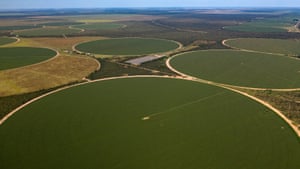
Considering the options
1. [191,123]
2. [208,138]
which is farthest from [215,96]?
[208,138]

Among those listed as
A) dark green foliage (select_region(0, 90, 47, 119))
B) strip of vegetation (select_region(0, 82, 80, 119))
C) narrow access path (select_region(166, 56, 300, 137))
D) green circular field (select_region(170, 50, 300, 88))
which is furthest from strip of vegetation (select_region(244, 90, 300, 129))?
dark green foliage (select_region(0, 90, 47, 119))

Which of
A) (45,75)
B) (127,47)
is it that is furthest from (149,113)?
(127,47)

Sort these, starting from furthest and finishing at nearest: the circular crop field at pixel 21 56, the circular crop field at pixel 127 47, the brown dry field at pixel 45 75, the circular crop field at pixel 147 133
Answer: the circular crop field at pixel 127 47 → the circular crop field at pixel 21 56 → the brown dry field at pixel 45 75 → the circular crop field at pixel 147 133

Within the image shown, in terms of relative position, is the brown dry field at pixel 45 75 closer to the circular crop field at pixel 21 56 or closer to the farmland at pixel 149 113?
the farmland at pixel 149 113

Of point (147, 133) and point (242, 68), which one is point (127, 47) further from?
point (147, 133)

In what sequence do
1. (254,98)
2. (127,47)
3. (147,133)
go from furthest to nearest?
1. (127,47)
2. (254,98)
3. (147,133)

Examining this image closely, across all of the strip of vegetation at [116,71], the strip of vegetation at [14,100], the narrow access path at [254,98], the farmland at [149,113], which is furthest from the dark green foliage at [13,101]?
the narrow access path at [254,98]
